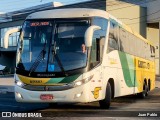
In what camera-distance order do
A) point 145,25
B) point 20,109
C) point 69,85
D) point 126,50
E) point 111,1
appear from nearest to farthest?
point 69,85, point 20,109, point 126,50, point 111,1, point 145,25

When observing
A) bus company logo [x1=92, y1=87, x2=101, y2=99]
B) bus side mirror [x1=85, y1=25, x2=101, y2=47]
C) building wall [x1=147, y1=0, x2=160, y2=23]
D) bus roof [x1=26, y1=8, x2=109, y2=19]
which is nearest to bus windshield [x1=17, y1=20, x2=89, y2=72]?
bus roof [x1=26, y1=8, x2=109, y2=19]

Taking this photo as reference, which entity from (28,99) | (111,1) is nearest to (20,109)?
(28,99)

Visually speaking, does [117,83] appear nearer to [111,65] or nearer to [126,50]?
[111,65]

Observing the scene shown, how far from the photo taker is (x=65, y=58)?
1227 centimetres

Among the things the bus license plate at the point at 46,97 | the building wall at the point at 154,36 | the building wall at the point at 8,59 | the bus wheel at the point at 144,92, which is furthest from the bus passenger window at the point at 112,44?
the building wall at the point at 8,59

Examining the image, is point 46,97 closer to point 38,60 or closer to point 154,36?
point 38,60

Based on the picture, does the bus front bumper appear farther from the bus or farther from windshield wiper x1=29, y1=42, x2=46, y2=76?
windshield wiper x1=29, y1=42, x2=46, y2=76

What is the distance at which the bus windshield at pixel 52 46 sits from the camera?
1225 centimetres

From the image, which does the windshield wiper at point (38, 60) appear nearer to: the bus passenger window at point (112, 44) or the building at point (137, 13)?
the bus passenger window at point (112, 44)

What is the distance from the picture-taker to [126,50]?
1686cm

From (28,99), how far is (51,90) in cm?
78

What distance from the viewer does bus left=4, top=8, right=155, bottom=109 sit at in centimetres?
1209

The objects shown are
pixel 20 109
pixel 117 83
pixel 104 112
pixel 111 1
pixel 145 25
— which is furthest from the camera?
pixel 145 25

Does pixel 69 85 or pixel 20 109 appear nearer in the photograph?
pixel 69 85
